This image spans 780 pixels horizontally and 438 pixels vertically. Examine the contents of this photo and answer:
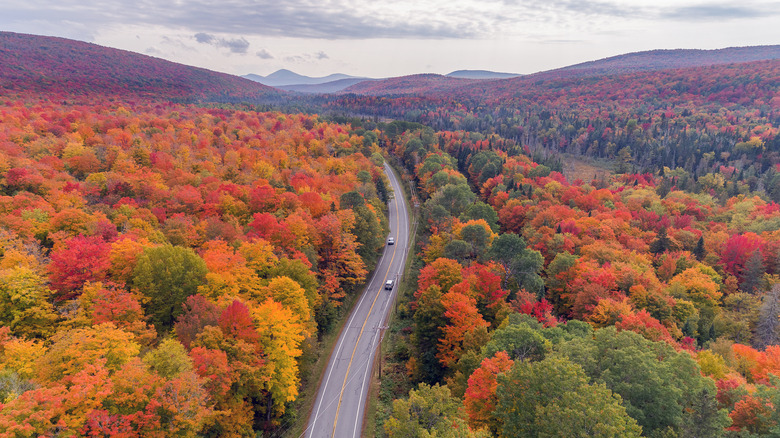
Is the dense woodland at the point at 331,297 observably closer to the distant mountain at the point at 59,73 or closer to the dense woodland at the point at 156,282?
the dense woodland at the point at 156,282

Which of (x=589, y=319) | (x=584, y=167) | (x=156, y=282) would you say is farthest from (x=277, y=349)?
(x=584, y=167)

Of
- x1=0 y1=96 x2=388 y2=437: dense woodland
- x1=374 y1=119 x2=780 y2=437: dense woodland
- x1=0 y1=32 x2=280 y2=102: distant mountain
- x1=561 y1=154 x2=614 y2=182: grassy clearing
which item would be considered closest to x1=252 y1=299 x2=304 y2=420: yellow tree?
x1=0 y1=96 x2=388 y2=437: dense woodland

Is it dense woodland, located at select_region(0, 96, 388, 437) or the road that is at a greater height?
dense woodland, located at select_region(0, 96, 388, 437)

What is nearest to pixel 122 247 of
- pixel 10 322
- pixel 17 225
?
pixel 10 322

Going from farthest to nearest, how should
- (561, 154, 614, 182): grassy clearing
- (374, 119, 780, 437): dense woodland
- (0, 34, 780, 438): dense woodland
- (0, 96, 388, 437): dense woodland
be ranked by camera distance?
(561, 154, 614, 182): grassy clearing < (374, 119, 780, 437): dense woodland < (0, 34, 780, 438): dense woodland < (0, 96, 388, 437): dense woodland

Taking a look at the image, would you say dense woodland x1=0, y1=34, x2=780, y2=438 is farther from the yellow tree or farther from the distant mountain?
the distant mountain

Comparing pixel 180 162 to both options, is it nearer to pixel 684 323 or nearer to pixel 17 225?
pixel 17 225

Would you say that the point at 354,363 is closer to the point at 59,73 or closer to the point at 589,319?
the point at 589,319

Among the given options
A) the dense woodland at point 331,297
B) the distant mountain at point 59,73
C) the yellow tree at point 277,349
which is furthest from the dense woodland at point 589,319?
the distant mountain at point 59,73
